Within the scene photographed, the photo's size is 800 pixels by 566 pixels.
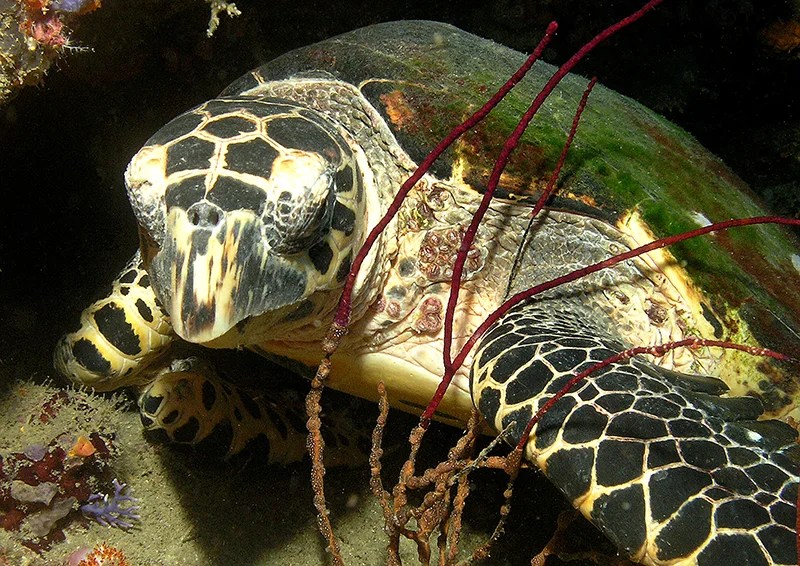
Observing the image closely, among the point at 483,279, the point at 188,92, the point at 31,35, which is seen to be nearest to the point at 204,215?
the point at 31,35

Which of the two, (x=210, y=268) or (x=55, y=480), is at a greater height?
(x=210, y=268)

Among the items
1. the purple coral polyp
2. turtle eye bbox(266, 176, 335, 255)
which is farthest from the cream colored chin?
the purple coral polyp

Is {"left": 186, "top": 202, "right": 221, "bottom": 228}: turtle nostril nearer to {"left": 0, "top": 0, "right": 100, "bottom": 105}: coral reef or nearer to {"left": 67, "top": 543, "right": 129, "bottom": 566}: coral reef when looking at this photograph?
{"left": 0, "top": 0, "right": 100, "bottom": 105}: coral reef

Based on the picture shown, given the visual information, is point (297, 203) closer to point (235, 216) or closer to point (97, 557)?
point (235, 216)

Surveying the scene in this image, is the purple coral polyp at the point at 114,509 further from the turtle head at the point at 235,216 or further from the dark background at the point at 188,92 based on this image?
the turtle head at the point at 235,216

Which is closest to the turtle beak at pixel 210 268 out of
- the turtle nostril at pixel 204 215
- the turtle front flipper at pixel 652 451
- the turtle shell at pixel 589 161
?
the turtle nostril at pixel 204 215

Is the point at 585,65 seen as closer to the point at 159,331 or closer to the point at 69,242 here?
the point at 159,331

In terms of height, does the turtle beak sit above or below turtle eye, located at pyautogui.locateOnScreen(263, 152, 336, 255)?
below
